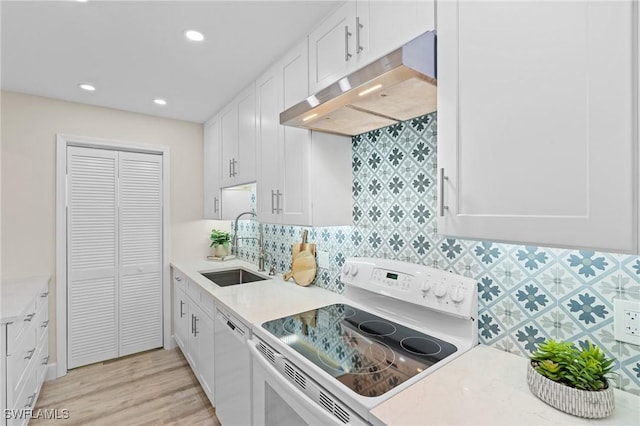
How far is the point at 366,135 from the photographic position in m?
1.81

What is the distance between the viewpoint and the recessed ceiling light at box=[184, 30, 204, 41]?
1.67 metres

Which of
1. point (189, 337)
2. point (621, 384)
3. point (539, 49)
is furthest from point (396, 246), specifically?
point (189, 337)

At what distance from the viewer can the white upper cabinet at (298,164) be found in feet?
5.70

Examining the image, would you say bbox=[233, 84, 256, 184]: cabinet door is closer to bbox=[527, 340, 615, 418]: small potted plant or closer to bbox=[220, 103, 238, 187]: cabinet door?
bbox=[220, 103, 238, 187]: cabinet door

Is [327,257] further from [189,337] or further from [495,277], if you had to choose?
[189,337]

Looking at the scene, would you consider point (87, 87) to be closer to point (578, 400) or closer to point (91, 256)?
point (91, 256)

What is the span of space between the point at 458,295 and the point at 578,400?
1.56ft

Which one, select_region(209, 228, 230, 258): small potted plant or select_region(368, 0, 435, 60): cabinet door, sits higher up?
select_region(368, 0, 435, 60): cabinet door

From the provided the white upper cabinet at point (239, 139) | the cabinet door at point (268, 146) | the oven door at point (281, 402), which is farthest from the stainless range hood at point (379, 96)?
the oven door at point (281, 402)

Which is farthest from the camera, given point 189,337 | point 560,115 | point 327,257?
point 189,337

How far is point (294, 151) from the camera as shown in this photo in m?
1.83

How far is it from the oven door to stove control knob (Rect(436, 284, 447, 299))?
0.61m

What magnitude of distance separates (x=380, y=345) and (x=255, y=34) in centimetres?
173

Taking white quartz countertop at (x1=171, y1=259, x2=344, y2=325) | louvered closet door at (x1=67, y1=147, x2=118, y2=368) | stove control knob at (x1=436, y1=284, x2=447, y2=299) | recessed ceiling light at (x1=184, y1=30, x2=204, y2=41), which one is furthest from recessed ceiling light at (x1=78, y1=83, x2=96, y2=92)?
stove control knob at (x1=436, y1=284, x2=447, y2=299)
